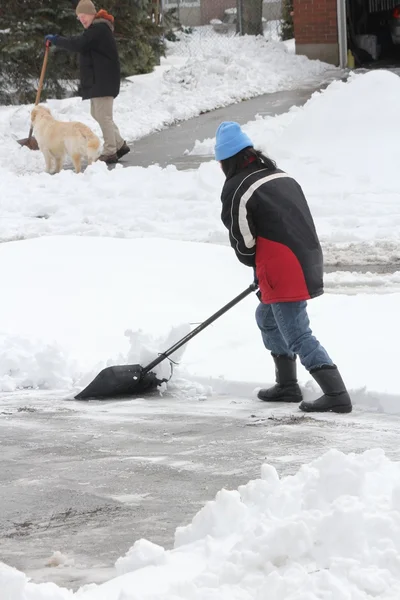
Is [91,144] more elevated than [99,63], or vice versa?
[99,63]

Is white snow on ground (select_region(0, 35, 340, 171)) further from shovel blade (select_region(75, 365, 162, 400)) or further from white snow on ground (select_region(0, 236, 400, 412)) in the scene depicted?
shovel blade (select_region(75, 365, 162, 400))

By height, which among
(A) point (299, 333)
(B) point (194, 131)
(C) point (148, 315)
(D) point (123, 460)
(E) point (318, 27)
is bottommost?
(D) point (123, 460)

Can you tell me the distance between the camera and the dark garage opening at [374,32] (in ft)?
72.3

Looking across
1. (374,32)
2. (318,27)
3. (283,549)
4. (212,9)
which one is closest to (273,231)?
(283,549)

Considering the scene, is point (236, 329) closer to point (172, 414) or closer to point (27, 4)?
point (172, 414)

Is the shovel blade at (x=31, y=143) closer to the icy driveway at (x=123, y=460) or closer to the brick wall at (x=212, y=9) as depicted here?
the icy driveway at (x=123, y=460)

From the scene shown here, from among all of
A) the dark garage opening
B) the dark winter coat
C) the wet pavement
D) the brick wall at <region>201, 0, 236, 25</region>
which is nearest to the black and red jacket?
the wet pavement

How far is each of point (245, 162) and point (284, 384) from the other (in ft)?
3.99

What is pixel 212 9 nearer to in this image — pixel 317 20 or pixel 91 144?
pixel 317 20

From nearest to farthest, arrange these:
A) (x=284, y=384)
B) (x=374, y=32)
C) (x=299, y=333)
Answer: (x=299, y=333) → (x=284, y=384) → (x=374, y=32)

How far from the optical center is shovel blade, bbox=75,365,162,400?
243 inches

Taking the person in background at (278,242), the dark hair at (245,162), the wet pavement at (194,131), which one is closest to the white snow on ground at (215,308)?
the person in background at (278,242)

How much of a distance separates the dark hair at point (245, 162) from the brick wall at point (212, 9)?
3070 cm

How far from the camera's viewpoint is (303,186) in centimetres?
1173
